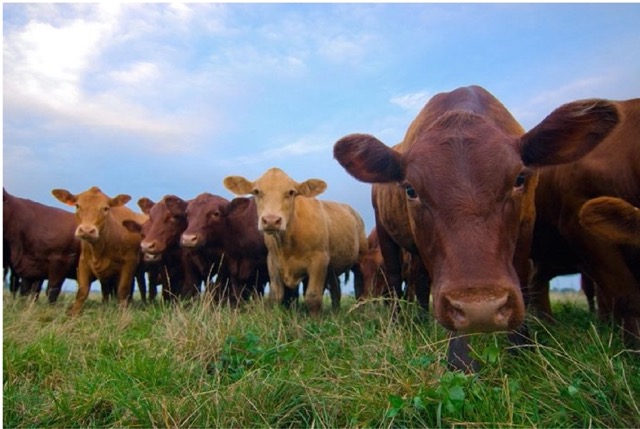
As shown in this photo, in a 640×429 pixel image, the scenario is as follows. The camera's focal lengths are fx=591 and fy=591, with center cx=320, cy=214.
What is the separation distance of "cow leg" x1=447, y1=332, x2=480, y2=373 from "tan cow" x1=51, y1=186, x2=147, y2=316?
754 cm

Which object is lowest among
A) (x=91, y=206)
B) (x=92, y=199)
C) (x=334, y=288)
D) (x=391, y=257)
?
(x=334, y=288)

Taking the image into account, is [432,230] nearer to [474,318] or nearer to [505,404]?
[474,318]

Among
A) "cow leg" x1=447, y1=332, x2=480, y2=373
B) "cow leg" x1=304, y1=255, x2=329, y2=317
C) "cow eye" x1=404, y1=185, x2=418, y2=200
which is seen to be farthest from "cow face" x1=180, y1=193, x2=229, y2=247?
"cow leg" x1=447, y1=332, x2=480, y2=373

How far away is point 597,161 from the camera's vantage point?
17.6 feet

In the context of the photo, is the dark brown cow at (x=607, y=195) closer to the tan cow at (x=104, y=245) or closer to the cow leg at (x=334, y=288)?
the cow leg at (x=334, y=288)

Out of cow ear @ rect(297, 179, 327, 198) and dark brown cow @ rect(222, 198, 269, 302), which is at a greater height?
cow ear @ rect(297, 179, 327, 198)

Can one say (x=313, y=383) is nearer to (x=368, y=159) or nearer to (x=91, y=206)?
(x=368, y=159)

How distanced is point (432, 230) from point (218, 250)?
275 inches

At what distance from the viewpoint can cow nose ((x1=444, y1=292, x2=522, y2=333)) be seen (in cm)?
311

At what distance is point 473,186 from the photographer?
12.1ft

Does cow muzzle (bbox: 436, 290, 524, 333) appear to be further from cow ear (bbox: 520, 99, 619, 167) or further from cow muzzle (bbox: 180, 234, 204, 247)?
cow muzzle (bbox: 180, 234, 204, 247)

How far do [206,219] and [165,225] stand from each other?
3.91 feet

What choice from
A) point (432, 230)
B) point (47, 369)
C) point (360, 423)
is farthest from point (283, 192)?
point (360, 423)

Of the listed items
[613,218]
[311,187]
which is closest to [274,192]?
[311,187]
